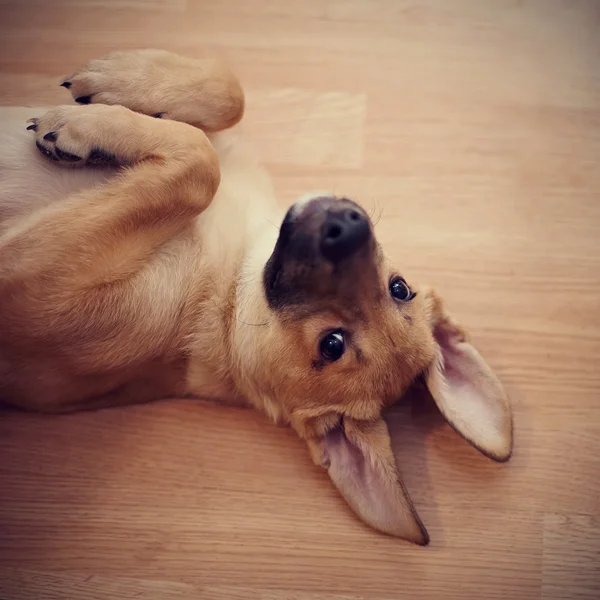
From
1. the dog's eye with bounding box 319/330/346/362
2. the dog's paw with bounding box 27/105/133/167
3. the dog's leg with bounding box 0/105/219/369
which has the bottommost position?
the dog's eye with bounding box 319/330/346/362

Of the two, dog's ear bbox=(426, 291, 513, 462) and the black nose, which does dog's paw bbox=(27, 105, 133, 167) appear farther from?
dog's ear bbox=(426, 291, 513, 462)

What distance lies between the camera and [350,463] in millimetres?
2588

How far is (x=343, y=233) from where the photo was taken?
2209 mm

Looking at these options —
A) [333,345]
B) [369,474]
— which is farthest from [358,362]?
[369,474]

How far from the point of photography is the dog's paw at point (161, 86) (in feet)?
8.48

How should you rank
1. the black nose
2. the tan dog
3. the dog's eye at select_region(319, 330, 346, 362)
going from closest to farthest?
1. the black nose
2. the tan dog
3. the dog's eye at select_region(319, 330, 346, 362)

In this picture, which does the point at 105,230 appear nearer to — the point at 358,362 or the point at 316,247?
the point at 316,247

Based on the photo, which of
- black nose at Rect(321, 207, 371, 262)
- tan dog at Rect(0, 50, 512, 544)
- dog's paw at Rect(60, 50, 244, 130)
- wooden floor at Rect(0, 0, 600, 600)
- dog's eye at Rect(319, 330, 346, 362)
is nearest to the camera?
black nose at Rect(321, 207, 371, 262)

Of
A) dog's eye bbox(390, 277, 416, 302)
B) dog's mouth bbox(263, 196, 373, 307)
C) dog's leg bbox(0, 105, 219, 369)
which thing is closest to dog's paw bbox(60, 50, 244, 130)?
dog's leg bbox(0, 105, 219, 369)

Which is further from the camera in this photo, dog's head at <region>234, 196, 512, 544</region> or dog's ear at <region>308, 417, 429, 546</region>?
dog's ear at <region>308, 417, 429, 546</region>

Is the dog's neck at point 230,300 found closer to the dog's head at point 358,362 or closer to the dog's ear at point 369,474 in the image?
the dog's head at point 358,362

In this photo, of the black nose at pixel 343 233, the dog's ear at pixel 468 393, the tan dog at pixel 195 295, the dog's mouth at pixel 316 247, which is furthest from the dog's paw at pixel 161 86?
the dog's ear at pixel 468 393

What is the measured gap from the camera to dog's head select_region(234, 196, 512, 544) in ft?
7.74

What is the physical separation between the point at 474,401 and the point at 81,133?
6.18 ft
